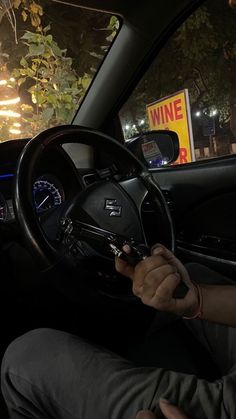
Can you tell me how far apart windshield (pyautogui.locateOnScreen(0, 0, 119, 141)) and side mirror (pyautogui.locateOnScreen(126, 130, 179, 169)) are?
438mm

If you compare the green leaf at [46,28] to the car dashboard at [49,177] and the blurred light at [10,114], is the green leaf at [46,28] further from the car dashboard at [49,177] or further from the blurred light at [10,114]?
the car dashboard at [49,177]

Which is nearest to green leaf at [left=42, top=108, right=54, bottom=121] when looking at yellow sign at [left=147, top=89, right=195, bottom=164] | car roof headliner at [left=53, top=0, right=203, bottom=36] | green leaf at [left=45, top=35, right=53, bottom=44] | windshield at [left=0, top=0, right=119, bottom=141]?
windshield at [left=0, top=0, right=119, bottom=141]

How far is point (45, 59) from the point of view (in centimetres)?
255

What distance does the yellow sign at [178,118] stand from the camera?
87.5 inches

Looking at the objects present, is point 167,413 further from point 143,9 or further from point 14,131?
point 14,131

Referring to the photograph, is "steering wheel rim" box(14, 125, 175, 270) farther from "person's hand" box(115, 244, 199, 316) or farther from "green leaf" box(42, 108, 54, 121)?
"green leaf" box(42, 108, 54, 121)

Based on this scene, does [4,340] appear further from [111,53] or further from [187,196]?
→ [111,53]

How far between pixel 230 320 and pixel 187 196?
98cm

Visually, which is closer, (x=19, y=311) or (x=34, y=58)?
(x=19, y=311)

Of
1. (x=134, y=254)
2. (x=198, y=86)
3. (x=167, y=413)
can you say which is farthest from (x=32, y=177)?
(x=198, y=86)

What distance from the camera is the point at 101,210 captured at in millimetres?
1410

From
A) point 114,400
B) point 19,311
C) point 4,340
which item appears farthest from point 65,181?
point 114,400

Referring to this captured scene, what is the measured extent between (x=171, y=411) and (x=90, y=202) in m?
0.71

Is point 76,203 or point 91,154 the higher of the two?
point 91,154
